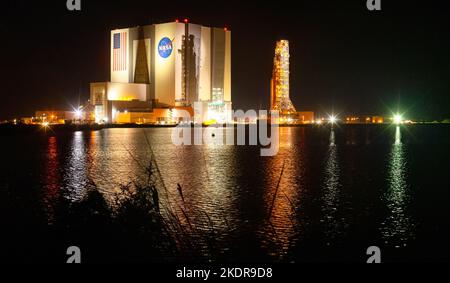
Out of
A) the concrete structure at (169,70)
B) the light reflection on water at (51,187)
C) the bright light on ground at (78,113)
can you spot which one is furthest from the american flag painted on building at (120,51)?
the light reflection on water at (51,187)

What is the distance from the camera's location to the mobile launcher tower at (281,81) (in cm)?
12756

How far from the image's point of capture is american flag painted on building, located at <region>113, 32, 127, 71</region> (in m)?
Result: 124

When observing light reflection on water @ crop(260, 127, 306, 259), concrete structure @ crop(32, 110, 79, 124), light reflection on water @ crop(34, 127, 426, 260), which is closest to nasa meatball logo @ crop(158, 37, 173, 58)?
concrete structure @ crop(32, 110, 79, 124)

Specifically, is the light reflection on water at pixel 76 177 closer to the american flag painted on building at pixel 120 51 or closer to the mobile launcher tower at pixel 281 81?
the american flag painted on building at pixel 120 51

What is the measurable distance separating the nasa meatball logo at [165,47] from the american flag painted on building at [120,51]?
9668 millimetres

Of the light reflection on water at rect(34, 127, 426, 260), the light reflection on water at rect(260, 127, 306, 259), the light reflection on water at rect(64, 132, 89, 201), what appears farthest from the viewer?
the light reflection on water at rect(64, 132, 89, 201)

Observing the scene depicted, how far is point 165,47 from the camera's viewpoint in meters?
118

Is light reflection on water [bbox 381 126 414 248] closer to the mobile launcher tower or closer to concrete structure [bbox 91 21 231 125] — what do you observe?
concrete structure [bbox 91 21 231 125]

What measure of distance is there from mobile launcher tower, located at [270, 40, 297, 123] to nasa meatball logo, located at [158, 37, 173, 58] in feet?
83.5

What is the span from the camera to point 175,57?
116m

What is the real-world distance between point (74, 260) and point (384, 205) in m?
9.51

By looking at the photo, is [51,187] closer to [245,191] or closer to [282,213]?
[245,191]

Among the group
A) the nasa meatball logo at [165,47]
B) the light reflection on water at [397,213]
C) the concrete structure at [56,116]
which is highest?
the nasa meatball logo at [165,47]

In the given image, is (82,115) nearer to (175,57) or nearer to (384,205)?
(175,57)
